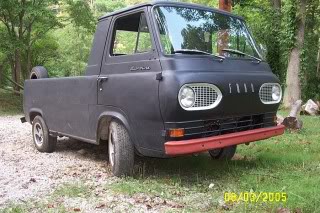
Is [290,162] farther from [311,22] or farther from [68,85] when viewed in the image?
[311,22]

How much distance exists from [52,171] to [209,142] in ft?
8.70

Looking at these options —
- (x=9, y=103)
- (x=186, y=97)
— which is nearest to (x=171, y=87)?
(x=186, y=97)

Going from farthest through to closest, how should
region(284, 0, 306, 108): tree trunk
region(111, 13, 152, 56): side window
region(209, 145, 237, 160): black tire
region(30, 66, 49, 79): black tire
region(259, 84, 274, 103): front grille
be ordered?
1. region(284, 0, 306, 108): tree trunk
2. region(30, 66, 49, 79): black tire
3. region(209, 145, 237, 160): black tire
4. region(259, 84, 274, 103): front grille
5. region(111, 13, 152, 56): side window

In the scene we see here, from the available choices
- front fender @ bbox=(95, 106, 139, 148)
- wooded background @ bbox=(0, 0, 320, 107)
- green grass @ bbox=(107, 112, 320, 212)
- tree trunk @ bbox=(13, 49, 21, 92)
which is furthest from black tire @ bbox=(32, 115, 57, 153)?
tree trunk @ bbox=(13, 49, 21, 92)

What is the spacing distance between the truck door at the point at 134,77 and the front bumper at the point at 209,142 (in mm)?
274

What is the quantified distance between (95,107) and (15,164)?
189cm

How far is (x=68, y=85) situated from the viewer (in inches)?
262

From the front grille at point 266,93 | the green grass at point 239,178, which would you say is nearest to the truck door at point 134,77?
the green grass at point 239,178

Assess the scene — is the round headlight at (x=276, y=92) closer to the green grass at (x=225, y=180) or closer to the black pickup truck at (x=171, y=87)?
the black pickup truck at (x=171, y=87)

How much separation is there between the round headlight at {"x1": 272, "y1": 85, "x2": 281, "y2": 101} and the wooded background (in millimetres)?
10148

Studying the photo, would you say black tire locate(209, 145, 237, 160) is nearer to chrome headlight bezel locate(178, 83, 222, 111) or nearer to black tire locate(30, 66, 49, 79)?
chrome headlight bezel locate(178, 83, 222, 111)

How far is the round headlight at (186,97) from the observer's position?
185 inches

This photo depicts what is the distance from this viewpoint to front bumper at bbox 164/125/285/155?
4664mm

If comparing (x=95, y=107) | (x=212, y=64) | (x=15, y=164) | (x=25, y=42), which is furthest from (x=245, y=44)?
(x=25, y=42)
